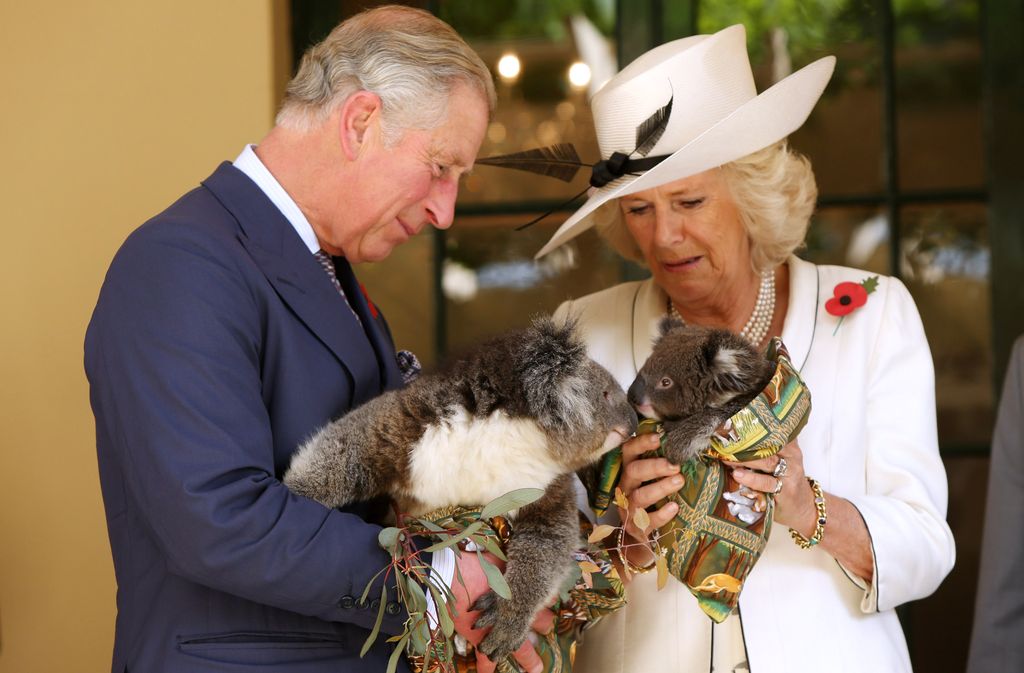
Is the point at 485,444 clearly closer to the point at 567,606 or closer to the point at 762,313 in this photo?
the point at 567,606

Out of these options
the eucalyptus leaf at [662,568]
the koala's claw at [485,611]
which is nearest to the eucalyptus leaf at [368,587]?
the koala's claw at [485,611]

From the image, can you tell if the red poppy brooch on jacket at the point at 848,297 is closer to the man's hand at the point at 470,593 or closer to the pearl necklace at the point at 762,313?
the pearl necklace at the point at 762,313

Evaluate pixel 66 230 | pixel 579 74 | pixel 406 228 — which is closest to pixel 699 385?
pixel 406 228

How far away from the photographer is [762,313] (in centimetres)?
278

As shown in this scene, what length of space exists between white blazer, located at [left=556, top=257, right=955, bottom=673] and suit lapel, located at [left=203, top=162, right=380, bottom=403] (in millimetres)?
939

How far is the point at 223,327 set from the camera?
6.12 ft

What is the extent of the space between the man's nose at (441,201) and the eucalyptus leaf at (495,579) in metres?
0.72

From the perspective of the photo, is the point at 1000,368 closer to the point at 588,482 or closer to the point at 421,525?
the point at 588,482

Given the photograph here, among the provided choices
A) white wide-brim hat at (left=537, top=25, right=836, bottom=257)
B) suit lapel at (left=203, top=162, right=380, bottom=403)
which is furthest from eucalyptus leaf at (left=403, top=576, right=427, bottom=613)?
white wide-brim hat at (left=537, top=25, right=836, bottom=257)

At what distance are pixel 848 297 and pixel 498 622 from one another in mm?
1206

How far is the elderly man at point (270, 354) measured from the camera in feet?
5.90

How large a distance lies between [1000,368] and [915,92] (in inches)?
41.4

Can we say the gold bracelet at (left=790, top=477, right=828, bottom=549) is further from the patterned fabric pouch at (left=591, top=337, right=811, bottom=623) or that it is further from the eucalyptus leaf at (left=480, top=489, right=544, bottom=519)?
the eucalyptus leaf at (left=480, top=489, right=544, bottom=519)

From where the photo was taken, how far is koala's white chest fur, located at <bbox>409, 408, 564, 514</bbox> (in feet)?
6.66
